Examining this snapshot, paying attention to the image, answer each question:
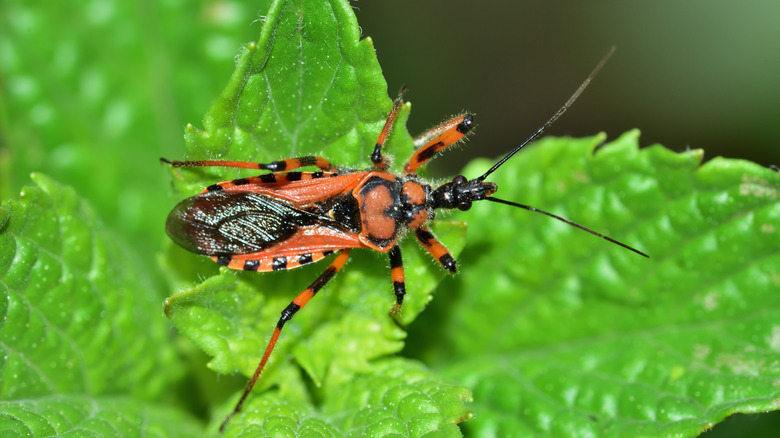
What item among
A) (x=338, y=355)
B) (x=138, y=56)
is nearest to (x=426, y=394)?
(x=338, y=355)

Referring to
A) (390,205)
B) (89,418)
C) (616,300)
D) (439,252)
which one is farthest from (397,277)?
(89,418)

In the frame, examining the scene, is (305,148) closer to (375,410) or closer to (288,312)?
(288,312)

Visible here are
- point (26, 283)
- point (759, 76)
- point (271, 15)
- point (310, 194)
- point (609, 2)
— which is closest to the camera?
point (271, 15)

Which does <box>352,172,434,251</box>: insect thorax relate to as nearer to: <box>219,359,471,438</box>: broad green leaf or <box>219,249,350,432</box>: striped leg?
<box>219,249,350,432</box>: striped leg

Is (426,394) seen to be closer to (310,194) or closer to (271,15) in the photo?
(310,194)

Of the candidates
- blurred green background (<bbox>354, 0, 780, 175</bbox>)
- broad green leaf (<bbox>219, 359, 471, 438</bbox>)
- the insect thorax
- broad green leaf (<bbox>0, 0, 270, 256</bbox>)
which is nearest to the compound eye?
the insect thorax

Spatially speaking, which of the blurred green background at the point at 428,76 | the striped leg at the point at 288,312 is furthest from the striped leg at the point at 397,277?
the blurred green background at the point at 428,76

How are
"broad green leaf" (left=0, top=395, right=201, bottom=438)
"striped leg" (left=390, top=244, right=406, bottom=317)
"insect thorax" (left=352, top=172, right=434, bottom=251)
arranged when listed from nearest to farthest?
"broad green leaf" (left=0, top=395, right=201, bottom=438)
"striped leg" (left=390, top=244, right=406, bottom=317)
"insect thorax" (left=352, top=172, right=434, bottom=251)
